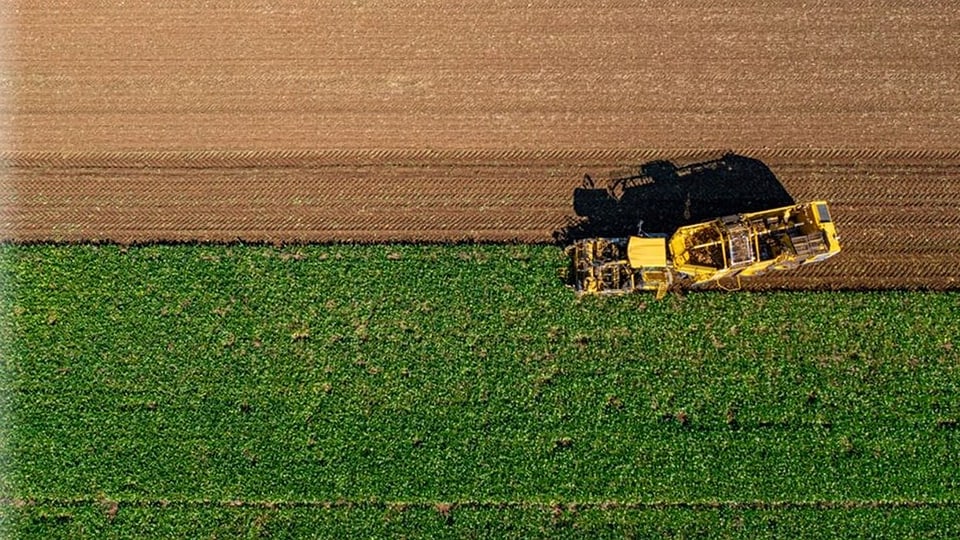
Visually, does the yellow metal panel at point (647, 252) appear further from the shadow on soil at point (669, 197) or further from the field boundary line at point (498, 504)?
the field boundary line at point (498, 504)

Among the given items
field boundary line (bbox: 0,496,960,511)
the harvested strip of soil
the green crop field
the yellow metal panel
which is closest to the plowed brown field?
the harvested strip of soil

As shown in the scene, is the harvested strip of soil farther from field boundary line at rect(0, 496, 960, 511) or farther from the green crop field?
field boundary line at rect(0, 496, 960, 511)

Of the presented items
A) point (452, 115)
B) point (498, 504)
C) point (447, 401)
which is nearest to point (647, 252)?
point (447, 401)

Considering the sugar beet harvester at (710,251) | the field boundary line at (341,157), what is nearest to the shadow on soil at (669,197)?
the field boundary line at (341,157)

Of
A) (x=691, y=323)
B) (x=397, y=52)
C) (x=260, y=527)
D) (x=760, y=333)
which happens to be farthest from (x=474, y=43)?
(x=260, y=527)

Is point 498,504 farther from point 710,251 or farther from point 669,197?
point 669,197

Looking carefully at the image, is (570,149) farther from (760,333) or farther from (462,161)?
(760,333)

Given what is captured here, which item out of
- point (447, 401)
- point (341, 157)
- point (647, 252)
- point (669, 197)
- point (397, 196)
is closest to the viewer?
point (647, 252)

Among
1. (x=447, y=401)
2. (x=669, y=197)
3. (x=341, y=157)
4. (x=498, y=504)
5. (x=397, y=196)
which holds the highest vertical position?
(x=341, y=157)
